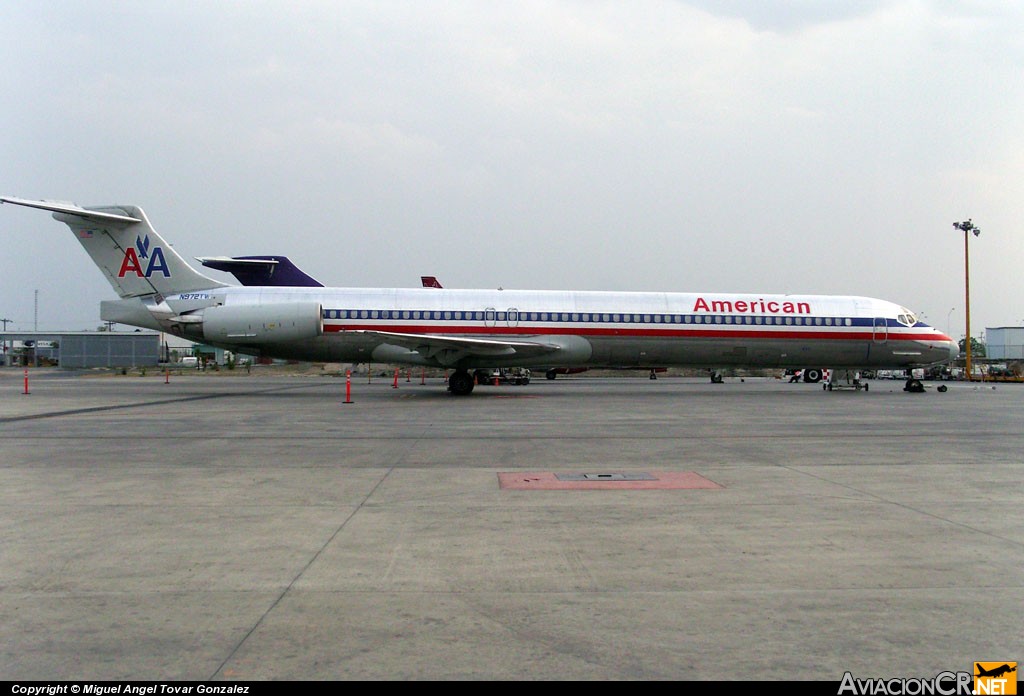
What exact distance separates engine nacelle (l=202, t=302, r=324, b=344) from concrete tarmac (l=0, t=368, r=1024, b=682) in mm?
14042

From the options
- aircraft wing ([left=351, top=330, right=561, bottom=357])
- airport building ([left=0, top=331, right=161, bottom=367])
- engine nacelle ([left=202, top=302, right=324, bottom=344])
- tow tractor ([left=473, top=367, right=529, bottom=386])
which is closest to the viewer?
aircraft wing ([left=351, top=330, right=561, bottom=357])

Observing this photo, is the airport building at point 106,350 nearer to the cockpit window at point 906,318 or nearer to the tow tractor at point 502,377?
the tow tractor at point 502,377

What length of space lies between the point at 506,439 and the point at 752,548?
7.63 meters

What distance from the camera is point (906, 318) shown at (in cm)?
2989

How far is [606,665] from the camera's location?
11.6 ft

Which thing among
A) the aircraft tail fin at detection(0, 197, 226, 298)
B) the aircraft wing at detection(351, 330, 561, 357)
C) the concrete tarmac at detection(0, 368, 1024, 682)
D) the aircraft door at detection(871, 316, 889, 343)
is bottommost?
the concrete tarmac at detection(0, 368, 1024, 682)

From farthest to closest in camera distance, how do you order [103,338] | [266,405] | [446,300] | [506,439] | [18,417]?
[103,338] < [446,300] < [266,405] < [18,417] < [506,439]

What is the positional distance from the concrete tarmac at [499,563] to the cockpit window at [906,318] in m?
19.5

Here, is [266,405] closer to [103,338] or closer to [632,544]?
[632,544]

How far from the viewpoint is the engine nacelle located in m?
25.8

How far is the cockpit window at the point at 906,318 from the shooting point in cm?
2969

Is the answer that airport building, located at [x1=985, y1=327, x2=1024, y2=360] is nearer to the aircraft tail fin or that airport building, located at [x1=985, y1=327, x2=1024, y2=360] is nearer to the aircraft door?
the aircraft door

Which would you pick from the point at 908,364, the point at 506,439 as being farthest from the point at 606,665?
the point at 908,364

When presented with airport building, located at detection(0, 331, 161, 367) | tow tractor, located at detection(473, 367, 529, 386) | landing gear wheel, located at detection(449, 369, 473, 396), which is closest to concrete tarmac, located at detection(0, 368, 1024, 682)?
landing gear wheel, located at detection(449, 369, 473, 396)
